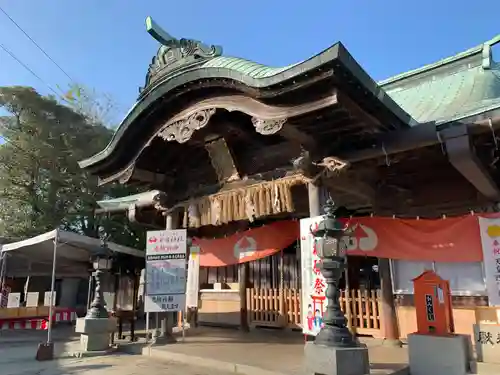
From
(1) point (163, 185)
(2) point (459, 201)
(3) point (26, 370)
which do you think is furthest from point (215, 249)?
Result: (2) point (459, 201)

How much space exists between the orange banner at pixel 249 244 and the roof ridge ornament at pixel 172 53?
4.45m

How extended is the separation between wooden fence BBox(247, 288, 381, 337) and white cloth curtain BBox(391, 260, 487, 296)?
666mm

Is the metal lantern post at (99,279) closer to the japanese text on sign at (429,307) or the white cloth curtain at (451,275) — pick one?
the white cloth curtain at (451,275)

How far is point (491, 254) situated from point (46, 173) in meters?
21.5

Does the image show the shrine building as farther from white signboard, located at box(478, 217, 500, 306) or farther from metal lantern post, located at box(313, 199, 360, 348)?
metal lantern post, located at box(313, 199, 360, 348)

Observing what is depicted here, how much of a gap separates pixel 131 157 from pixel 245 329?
18.2 ft

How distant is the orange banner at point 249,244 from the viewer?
9594 millimetres

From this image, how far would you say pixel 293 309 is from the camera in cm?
1024

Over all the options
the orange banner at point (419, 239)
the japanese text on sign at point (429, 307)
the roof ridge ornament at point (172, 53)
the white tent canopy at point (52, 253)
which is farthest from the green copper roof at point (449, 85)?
the white tent canopy at point (52, 253)

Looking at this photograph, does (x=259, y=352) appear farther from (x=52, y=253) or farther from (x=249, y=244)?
(x=52, y=253)

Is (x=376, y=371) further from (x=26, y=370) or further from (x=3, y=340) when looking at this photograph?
(x=3, y=340)

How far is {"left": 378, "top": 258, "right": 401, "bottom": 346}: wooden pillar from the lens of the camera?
7805 mm

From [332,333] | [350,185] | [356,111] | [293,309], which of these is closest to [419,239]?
[350,185]

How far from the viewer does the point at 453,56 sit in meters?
9.30
